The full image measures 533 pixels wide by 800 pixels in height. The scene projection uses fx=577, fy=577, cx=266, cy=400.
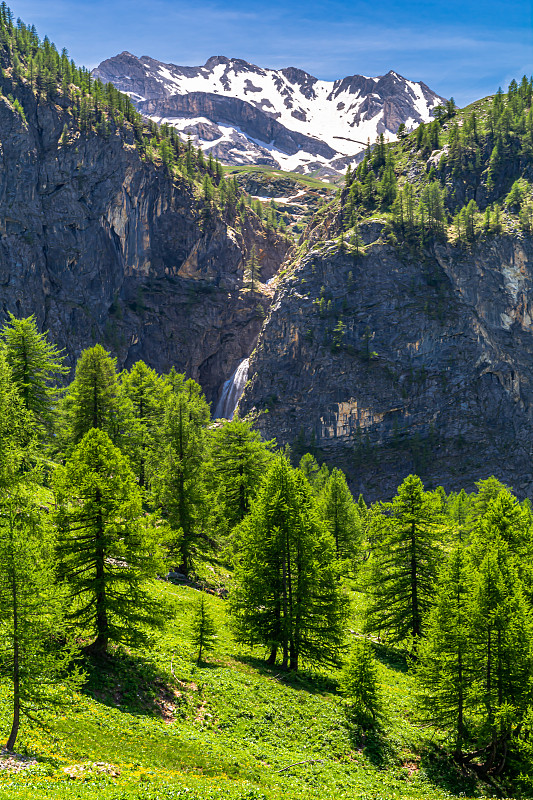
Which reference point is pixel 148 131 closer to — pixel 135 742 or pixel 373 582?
pixel 373 582

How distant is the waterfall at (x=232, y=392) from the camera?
14250 centimetres

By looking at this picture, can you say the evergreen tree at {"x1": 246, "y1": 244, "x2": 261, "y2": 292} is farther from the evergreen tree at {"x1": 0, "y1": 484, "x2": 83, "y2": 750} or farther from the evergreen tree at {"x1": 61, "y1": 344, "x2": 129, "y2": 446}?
the evergreen tree at {"x1": 0, "y1": 484, "x2": 83, "y2": 750}

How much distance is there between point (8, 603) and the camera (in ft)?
49.8

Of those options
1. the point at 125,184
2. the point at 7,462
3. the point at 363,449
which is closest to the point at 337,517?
the point at 7,462

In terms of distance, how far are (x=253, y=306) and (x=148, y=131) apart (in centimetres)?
5589

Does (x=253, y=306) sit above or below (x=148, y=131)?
below

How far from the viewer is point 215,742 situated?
1842 cm

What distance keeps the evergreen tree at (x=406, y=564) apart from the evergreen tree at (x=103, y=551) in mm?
15665

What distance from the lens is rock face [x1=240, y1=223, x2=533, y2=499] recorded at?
118312 millimetres

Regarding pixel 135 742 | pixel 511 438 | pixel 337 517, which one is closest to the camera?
pixel 135 742

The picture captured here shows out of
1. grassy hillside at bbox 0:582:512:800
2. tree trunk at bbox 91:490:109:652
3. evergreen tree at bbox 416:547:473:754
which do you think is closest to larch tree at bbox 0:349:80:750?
grassy hillside at bbox 0:582:512:800

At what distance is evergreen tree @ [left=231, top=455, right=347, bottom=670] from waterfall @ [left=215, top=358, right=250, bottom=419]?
374 ft

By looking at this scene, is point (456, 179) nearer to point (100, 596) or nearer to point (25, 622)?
point (100, 596)

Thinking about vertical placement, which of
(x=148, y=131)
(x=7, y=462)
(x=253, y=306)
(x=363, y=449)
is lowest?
(x=363, y=449)
